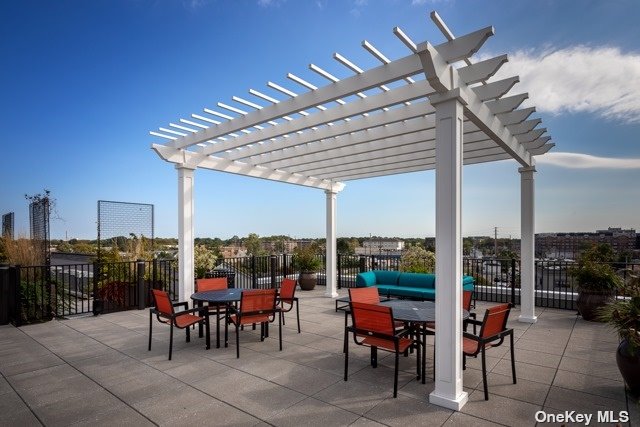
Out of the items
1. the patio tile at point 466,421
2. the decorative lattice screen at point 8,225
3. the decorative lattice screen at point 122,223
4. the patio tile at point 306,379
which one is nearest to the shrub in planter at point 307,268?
the decorative lattice screen at point 122,223

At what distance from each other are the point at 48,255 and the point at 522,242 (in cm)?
982

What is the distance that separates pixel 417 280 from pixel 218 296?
4.25 meters

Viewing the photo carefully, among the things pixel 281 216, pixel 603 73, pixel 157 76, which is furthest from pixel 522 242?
pixel 281 216

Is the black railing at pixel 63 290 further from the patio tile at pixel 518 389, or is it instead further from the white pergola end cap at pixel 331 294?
the patio tile at pixel 518 389

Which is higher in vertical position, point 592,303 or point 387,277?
point 387,277

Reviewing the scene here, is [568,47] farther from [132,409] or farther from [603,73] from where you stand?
[132,409]

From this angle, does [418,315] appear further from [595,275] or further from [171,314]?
[595,275]

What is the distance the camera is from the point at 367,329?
3.26 m

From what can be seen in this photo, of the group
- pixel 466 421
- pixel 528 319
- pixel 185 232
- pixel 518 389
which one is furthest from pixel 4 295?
pixel 528 319

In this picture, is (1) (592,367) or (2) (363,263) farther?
(2) (363,263)

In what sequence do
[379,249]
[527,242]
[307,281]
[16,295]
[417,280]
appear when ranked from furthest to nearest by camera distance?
[379,249] → [307,281] → [417,280] → [527,242] → [16,295]

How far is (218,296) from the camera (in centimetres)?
480

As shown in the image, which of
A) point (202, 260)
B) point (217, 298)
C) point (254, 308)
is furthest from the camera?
point (202, 260)

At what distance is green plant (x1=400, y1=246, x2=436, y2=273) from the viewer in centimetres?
846
